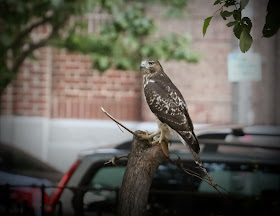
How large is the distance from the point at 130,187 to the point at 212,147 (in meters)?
1.29

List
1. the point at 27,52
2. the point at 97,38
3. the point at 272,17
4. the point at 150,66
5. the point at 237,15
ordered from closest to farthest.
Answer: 1. the point at 272,17
2. the point at 237,15
3. the point at 150,66
4. the point at 27,52
5. the point at 97,38

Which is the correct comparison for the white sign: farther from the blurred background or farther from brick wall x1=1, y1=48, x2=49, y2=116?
brick wall x1=1, y1=48, x2=49, y2=116

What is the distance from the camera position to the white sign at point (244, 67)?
430cm

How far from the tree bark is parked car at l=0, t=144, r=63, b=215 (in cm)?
101

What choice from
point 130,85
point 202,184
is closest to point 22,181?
point 202,184

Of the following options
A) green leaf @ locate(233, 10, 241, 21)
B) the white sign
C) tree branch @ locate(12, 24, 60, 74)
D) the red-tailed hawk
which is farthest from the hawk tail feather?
tree branch @ locate(12, 24, 60, 74)

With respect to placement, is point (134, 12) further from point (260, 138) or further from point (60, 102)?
point (60, 102)

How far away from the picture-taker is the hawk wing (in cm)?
209

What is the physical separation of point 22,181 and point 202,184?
1.48m

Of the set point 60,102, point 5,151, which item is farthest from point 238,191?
point 60,102

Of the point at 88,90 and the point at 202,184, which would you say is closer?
the point at 202,184

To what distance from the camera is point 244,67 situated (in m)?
4.36

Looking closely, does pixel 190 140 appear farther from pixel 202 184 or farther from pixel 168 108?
pixel 202 184

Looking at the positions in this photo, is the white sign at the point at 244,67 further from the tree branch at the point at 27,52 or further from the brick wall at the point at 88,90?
the brick wall at the point at 88,90
